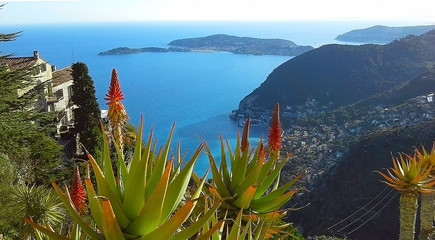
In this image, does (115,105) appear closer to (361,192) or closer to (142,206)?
(142,206)

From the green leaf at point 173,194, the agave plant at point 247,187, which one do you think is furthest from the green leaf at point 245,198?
the green leaf at point 173,194

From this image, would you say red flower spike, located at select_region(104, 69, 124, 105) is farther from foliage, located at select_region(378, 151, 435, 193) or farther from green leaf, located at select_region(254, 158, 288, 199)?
foliage, located at select_region(378, 151, 435, 193)

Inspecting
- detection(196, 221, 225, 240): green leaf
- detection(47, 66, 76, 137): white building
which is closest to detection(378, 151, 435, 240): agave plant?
detection(196, 221, 225, 240): green leaf

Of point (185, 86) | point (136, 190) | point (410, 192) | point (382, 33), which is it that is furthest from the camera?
point (382, 33)

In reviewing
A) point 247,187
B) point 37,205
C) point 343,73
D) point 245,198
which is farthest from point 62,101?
point 343,73

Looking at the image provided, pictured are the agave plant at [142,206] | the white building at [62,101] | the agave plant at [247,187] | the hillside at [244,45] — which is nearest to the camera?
the agave plant at [142,206]

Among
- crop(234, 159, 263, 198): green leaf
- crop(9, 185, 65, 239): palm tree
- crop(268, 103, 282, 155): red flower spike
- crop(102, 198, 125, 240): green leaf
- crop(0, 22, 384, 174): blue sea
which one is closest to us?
crop(102, 198, 125, 240): green leaf

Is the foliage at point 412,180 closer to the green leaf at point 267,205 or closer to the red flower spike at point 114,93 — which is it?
the green leaf at point 267,205
